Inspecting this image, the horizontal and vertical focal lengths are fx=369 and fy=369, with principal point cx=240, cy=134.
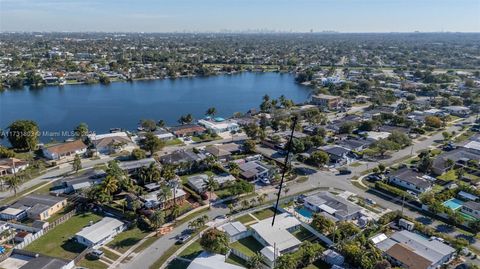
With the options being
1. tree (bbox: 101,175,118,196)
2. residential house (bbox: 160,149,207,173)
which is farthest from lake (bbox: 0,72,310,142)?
tree (bbox: 101,175,118,196)

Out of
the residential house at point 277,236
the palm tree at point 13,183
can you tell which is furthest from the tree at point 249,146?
the palm tree at point 13,183

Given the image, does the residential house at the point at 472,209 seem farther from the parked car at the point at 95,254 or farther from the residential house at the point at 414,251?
the parked car at the point at 95,254

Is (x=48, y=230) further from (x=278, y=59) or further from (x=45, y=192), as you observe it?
(x=278, y=59)

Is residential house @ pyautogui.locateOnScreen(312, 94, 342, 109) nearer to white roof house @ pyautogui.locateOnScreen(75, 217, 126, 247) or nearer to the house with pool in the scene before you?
the house with pool

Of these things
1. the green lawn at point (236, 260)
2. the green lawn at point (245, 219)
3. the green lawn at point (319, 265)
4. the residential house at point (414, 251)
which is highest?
the residential house at point (414, 251)

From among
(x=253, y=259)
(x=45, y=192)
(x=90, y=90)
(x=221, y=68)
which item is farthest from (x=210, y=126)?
(x=221, y=68)

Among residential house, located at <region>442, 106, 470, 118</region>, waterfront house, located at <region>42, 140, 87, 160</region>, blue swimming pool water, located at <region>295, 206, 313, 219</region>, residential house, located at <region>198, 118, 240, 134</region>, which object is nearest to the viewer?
blue swimming pool water, located at <region>295, 206, 313, 219</region>

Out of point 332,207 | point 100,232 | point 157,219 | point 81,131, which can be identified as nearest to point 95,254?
point 100,232

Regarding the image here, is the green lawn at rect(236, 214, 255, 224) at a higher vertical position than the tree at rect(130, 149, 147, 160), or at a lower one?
lower
